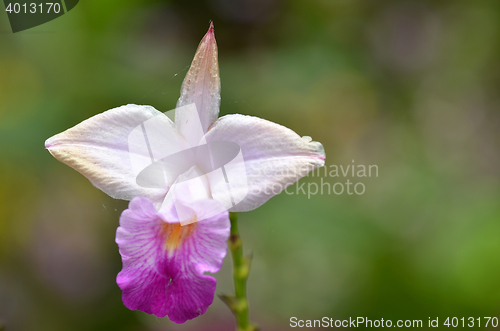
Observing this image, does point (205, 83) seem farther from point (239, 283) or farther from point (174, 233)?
point (239, 283)

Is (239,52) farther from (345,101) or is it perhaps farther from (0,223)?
(0,223)

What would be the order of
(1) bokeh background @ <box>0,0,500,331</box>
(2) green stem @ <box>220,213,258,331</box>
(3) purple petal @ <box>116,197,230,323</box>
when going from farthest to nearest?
(1) bokeh background @ <box>0,0,500,331</box> < (2) green stem @ <box>220,213,258,331</box> < (3) purple petal @ <box>116,197,230,323</box>

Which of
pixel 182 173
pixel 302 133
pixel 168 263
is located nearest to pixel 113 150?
pixel 182 173

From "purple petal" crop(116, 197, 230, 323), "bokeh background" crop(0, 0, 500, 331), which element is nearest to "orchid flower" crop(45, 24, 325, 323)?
"purple petal" crop(116, 197, 230, 323)

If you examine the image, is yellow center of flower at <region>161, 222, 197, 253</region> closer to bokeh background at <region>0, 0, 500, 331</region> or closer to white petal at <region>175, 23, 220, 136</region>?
white petal at <region>175, 23, 220, 136</region>

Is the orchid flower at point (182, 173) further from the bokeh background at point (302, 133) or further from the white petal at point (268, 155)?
the bokeh background at point (302, 133)

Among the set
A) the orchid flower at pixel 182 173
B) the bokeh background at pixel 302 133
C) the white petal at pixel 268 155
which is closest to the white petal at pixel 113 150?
the orchid flower at pixel 182 173

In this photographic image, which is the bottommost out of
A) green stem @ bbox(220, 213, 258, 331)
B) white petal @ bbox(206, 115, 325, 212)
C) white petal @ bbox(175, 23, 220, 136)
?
green stem @ bbox(220, 213, 258, 331)
